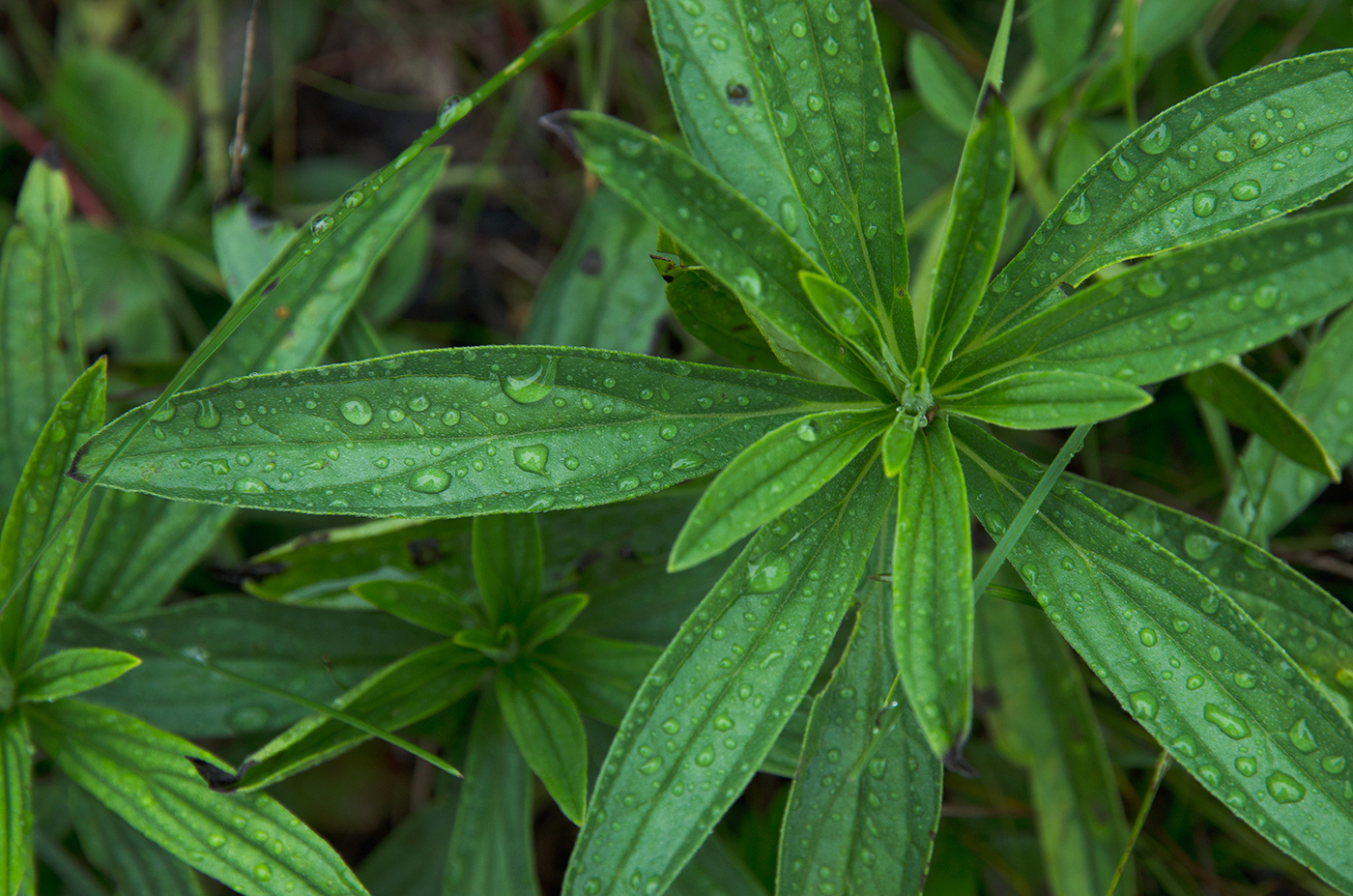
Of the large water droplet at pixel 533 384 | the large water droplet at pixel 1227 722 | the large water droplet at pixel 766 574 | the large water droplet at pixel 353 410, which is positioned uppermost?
the large water droplet at pixel 533 384

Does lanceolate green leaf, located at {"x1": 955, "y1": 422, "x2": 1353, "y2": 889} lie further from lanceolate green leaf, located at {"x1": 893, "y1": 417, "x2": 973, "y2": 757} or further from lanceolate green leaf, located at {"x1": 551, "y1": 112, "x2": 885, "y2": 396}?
lanceolate green leaf, located at {"x1": 551, "y1": 112, "x2": 885, "y2": 396}

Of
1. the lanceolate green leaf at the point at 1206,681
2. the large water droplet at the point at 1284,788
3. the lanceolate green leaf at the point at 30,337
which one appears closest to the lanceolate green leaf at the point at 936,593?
the lanceolate green leaf at the point at 1206,681

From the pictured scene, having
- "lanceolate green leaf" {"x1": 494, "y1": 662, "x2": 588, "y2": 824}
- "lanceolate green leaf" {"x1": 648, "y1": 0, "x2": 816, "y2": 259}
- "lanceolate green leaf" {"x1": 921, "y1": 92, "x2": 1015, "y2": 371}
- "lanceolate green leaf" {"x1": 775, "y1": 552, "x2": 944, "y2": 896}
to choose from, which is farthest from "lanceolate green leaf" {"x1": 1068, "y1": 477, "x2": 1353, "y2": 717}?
"lanceolate green leaf" {"x1": 494, "y1": 662, "x2": 588, "y2": 824}

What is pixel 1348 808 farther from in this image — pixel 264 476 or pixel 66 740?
pixel 66 740

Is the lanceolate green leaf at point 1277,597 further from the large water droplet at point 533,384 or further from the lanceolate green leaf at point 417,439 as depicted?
the large water droplet at point 533,384

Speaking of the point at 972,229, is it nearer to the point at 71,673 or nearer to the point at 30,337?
the point at 71,673

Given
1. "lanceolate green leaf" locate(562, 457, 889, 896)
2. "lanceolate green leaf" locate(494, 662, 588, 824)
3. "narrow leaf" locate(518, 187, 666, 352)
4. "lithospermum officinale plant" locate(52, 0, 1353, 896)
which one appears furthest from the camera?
"narrow leaf" locate(518, 187, 666, 352)
